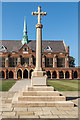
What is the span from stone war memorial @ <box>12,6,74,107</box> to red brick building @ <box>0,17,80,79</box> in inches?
1522

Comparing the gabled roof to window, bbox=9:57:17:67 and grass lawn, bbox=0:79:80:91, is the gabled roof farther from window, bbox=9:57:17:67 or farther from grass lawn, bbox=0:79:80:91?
grass lawn, bbox=0:79:80:91

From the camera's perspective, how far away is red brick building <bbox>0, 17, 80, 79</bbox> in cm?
5044

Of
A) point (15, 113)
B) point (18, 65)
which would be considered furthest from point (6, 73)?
point (15, 113)

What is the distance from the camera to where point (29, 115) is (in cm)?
725

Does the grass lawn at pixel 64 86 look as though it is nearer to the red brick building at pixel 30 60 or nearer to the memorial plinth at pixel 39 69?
the memorial plinth at pixel 39 69

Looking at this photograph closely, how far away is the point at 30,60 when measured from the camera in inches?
2117

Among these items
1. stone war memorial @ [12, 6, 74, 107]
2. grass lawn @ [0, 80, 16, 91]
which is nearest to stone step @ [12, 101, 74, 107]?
stone war memorial @ [12, 6, 74, 107]

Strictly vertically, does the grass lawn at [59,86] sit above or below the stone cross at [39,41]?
below

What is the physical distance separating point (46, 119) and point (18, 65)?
44.1m

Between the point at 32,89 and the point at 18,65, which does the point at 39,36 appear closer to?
the point at 32,89

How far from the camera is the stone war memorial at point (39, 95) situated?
912 cm

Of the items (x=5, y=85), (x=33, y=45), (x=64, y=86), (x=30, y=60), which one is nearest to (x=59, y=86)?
(x=64, y=86)

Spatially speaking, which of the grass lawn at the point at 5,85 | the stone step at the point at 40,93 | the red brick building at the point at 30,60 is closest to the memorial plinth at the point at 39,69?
the stone step at the point at 40,93

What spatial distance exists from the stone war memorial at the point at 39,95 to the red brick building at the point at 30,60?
Result: 127 feet
